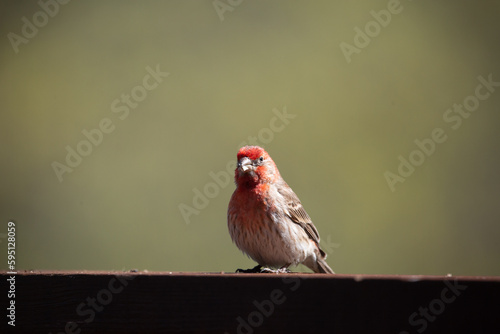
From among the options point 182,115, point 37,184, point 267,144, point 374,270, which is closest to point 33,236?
point 37,184

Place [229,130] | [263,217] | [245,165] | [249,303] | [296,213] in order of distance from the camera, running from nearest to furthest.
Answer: [249,303]
[263,217]
[245,165]
[296,213]
[229,130]

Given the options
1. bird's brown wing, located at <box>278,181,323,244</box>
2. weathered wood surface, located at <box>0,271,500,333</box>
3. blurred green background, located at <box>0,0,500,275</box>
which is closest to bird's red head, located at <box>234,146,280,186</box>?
bird's brown wing, located at <box>278,181,323,244</box>

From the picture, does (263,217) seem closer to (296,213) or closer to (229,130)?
(296,213)

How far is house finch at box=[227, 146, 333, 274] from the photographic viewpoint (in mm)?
5629

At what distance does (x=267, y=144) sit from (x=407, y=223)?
2.97 m

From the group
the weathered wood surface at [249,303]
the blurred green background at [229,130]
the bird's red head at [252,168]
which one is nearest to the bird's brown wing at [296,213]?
the bird's red head at [252,168]

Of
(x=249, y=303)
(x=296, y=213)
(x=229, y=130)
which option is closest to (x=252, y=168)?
(x=296, y=213)

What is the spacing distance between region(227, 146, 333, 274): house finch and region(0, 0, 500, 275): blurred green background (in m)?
4.33

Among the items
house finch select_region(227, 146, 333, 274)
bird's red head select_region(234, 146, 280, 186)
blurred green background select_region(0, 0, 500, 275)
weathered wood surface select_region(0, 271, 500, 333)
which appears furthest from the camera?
blurred green background select_region(0, 0, 500, 275)

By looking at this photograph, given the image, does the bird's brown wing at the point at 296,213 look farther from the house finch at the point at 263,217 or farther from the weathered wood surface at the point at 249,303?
the weathered wood surface at the point at 249,303

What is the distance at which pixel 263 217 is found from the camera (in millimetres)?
5625

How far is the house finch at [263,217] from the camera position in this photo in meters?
5.63

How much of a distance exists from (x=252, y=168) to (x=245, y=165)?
0.07m

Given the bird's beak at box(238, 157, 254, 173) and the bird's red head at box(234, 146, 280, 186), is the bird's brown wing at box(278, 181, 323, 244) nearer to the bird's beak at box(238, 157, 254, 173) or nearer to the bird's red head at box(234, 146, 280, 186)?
the bird's red head at box(234, 146, 280, 186)
